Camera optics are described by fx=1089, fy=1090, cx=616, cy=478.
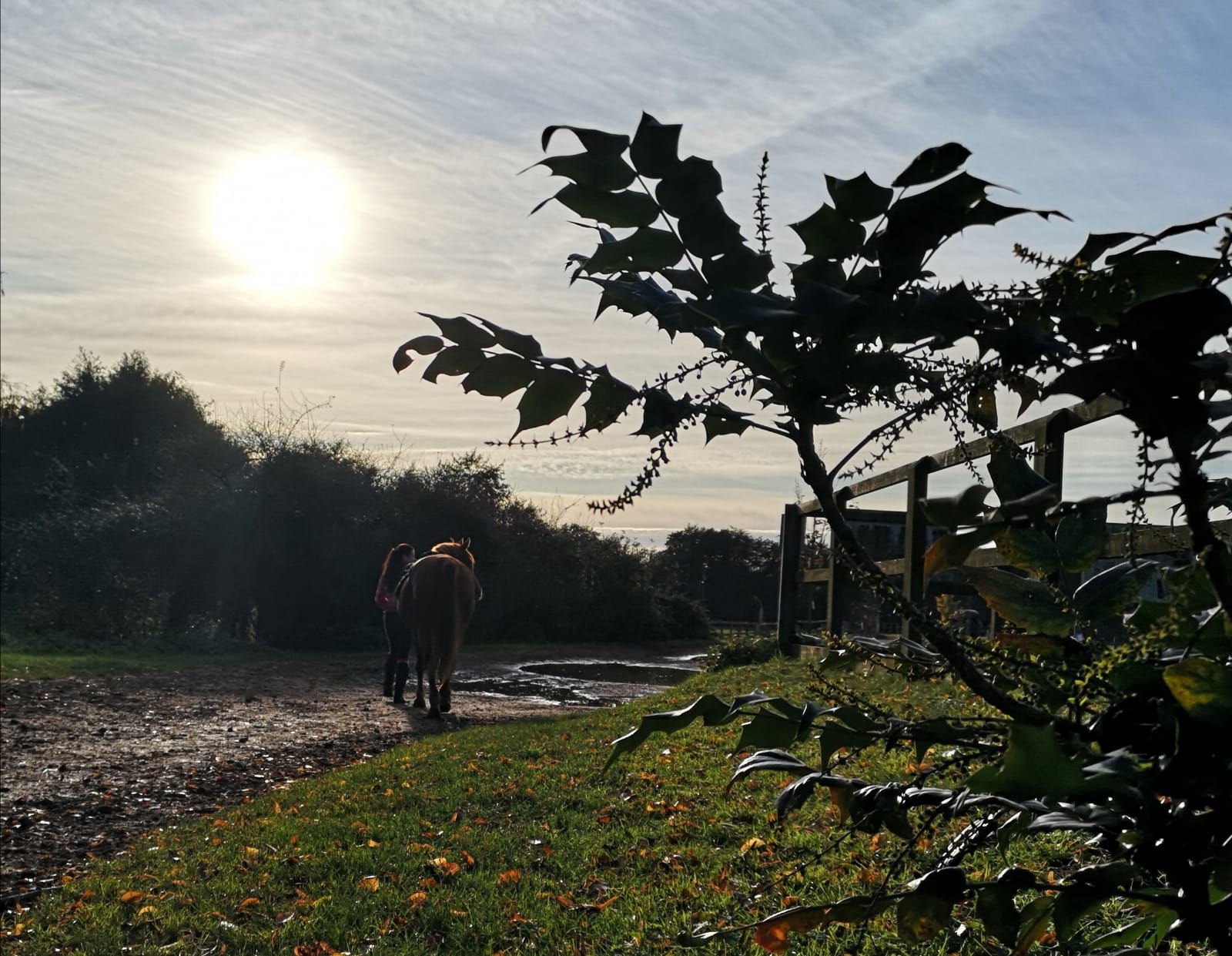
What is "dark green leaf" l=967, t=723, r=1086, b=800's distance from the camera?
2.86ft

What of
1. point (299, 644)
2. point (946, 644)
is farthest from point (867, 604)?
point (946, 644)

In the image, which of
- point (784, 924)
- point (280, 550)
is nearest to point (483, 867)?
point (784, 924)

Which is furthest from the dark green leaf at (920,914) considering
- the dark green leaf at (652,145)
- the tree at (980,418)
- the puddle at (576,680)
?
the puddle at (576,680)

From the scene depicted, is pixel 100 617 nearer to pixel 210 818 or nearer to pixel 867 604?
pixel 867 604

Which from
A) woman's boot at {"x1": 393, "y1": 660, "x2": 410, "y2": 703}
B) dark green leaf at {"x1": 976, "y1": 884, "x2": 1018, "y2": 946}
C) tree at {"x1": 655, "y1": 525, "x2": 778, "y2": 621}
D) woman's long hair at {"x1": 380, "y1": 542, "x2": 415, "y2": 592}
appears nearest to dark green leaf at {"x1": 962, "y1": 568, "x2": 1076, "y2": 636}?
dark green leaf at {"x1": 976, "y1": 884, "x2": 1018, "y2": 946}

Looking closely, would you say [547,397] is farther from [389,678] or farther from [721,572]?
[721,572]

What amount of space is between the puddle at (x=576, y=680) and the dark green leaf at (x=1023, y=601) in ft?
42.8

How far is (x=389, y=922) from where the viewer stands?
172 inches

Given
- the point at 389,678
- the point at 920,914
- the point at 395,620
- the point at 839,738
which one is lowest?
the point at 389,678

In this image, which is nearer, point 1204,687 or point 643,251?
point 1204,687

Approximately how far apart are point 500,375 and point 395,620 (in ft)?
41.3

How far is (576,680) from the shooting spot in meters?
18.1

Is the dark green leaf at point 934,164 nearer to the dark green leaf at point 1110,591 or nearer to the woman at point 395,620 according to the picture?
the dark green leaf at point 1110,591

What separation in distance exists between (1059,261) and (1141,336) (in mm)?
122
